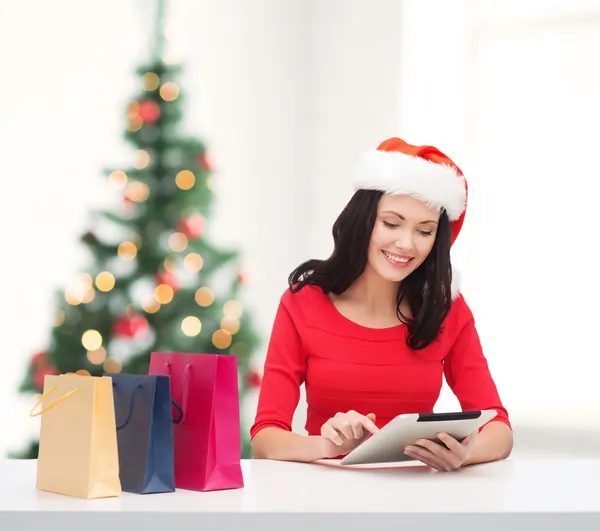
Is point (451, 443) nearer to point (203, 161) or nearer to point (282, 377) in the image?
point (282, 377)

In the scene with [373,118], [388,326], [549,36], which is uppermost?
[549,36]

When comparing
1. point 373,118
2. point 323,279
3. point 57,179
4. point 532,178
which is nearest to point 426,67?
point 373,118

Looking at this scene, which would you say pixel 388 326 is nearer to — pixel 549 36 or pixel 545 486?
pixel 545 486

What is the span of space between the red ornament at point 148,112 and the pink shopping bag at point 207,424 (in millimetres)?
2043

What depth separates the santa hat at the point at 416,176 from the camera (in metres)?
1.89

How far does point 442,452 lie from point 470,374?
53 centimetres

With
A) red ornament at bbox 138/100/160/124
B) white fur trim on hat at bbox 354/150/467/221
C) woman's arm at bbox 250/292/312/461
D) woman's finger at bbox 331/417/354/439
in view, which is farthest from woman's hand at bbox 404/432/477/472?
red ornament at bbox 138/100/160/124

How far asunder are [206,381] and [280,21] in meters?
3.08

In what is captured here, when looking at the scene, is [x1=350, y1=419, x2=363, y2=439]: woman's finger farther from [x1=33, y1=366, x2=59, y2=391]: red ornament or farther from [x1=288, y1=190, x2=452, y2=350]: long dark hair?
[x1=33, y1=366, x2=59, y2=391]: red ornament

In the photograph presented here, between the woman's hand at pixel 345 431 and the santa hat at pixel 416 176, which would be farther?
the santa hat at pixel 416 176

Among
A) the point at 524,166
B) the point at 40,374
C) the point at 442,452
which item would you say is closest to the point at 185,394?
the point at 442,452

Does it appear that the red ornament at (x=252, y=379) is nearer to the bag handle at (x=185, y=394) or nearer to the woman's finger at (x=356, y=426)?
the woman's finger at (x=356, y=426)

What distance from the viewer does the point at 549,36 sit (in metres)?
3.36

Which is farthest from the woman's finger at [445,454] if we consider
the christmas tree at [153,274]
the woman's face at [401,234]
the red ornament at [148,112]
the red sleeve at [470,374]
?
the red ornament at [148,112]
